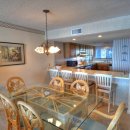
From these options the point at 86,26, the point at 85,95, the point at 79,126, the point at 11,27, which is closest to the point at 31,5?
the point at 11,27

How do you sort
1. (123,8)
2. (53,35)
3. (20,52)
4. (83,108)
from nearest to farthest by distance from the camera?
(83,108)
(123,8)
(20,52)
(53,35)

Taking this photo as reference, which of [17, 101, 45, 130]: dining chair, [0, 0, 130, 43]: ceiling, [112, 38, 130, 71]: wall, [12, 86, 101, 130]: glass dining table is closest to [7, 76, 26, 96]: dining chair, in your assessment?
[12, 86, 101, 130]: glass dining table

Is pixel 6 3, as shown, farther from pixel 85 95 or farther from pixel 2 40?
pixel 85 95

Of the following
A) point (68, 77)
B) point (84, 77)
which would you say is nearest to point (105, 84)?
point (84, 77)

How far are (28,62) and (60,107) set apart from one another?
2.39m

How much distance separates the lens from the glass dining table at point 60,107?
5.21 feet

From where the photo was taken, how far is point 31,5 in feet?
6.89

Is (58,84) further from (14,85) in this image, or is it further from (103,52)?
(103,52)

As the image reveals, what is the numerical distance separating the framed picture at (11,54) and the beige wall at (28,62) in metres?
0.11

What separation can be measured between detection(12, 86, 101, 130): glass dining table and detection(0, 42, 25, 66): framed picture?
1211mm

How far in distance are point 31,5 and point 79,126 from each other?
211 centimetres

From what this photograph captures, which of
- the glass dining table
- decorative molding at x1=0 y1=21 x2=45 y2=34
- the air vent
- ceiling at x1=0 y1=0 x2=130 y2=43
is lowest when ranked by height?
the glass dining table

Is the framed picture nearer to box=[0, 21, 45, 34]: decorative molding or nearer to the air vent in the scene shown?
box=[0, 21, 45, 34]: decorative molding

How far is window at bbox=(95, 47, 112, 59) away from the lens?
7824 mm
